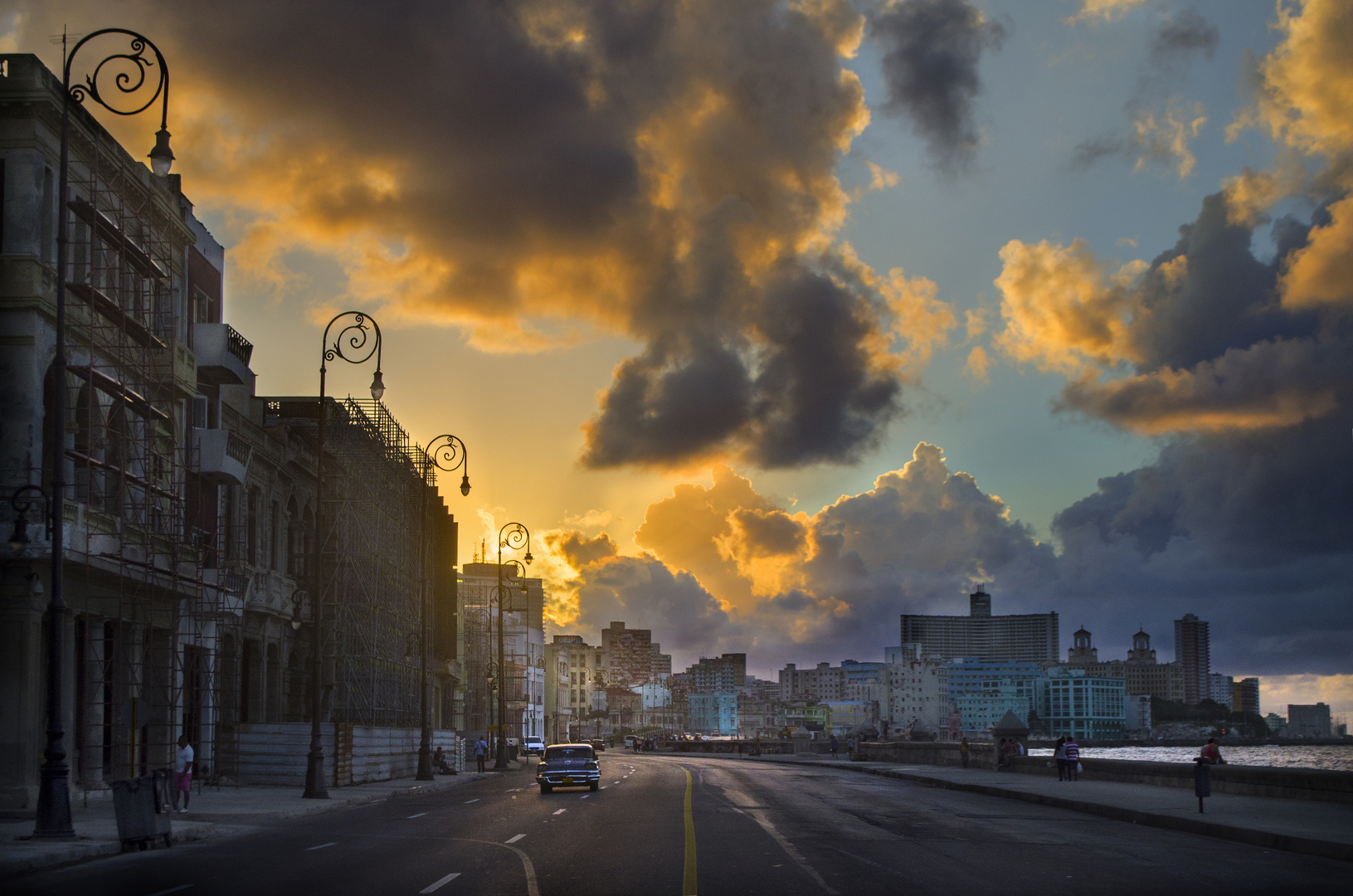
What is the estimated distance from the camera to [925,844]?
70.7 ft

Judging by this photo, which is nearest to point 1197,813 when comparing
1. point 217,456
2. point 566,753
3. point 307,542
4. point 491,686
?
point 566,753

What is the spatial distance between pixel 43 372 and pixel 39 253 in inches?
107

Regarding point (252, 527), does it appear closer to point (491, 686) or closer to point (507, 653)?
point (491, 686)

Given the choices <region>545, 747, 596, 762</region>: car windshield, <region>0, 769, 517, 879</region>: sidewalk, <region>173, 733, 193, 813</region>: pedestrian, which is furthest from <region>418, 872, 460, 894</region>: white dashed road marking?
<region>545, 747, 596, 762</region>: car windshield

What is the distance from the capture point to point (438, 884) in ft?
52.7

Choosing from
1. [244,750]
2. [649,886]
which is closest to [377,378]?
[244,750]

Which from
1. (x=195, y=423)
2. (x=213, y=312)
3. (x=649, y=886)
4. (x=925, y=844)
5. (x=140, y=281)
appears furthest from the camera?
(x=213, y=312)

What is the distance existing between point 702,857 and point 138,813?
9.91 m

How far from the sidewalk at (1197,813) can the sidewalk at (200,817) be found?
18.7m

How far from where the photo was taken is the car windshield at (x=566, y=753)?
4056cm

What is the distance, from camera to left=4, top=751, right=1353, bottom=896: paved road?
15938mm

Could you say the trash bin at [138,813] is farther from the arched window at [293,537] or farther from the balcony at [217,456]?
the arched window at [293,537]

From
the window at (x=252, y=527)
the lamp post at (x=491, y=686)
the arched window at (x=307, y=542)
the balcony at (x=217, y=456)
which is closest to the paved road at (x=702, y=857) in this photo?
the balcony at (x=217, y=456)

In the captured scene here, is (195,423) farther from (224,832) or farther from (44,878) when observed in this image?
(44,878)
